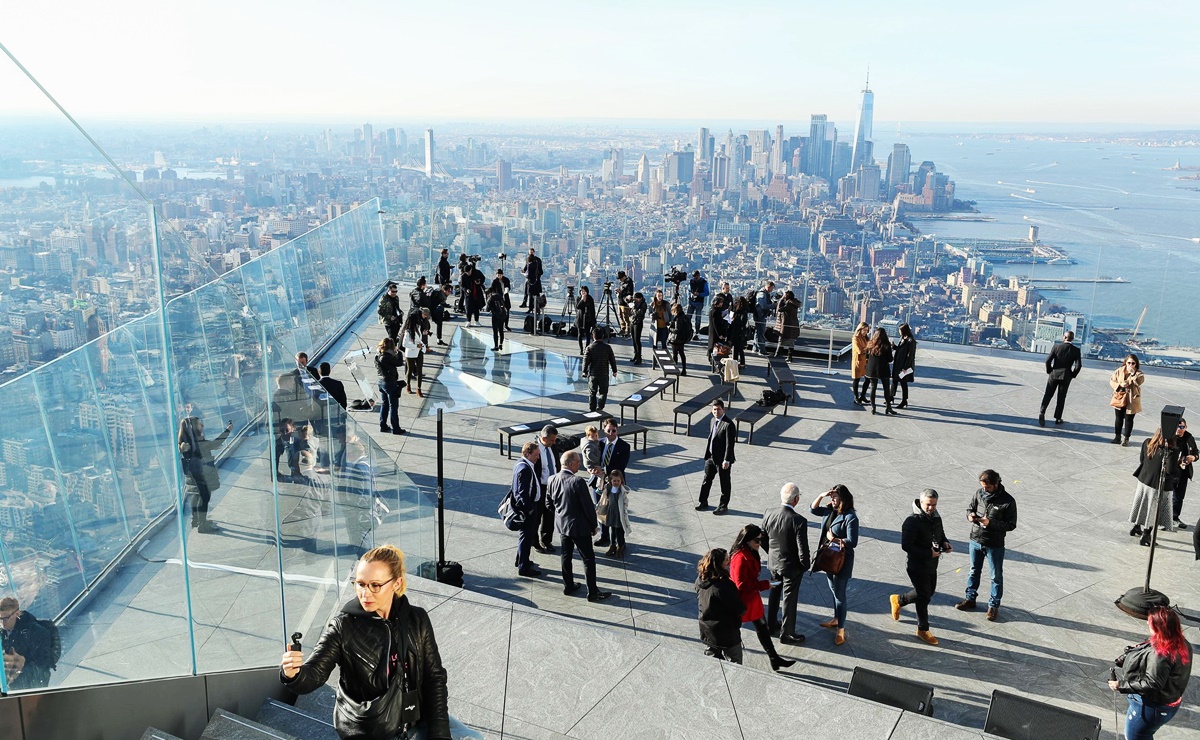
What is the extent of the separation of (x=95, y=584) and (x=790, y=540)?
5125 mm

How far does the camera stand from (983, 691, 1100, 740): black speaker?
6141 millimetres

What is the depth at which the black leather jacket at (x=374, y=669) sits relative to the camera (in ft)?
12.1

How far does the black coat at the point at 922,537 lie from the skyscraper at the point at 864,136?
1476 inches

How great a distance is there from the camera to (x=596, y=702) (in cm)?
644

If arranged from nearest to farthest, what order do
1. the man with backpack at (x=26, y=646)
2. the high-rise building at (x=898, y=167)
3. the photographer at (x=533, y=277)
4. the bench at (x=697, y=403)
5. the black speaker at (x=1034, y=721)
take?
the man with backpack at (x=26, y=646)
the black speaker at (x=1034, y=721)
the bench at (x=697, y=403)
the photographer at (x=533, y=277)
the high-rise building at (x=898, y=167)

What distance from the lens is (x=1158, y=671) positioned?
19.6ft

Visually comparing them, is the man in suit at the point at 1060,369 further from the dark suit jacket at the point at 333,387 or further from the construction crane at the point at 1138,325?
the dark suit jacket at the point at 333,387

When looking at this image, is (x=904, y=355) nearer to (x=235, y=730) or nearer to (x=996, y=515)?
(x=996, y=515)

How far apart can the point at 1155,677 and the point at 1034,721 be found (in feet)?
2.59

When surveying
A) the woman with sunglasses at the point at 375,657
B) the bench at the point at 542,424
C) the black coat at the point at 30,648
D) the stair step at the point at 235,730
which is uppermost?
the woman with sunglasses at the point at 375,657

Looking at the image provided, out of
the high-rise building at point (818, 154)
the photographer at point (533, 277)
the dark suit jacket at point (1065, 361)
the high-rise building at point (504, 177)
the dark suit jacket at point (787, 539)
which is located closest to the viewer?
the dark suit jacket at point (787, 539)

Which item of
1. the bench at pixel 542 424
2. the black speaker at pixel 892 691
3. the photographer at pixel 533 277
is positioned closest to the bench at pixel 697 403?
the bench at pixel 542 424

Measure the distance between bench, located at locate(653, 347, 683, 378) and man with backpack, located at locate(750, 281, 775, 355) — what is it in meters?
2.18

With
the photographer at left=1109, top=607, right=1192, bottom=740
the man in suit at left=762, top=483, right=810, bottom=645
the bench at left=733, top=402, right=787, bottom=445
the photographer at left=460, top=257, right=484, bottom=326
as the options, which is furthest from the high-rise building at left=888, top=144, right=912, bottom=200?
the photographer at left=1109, top=607, right=1192, bottom=740
